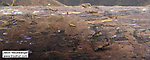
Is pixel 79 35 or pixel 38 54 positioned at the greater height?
pixel 79 35

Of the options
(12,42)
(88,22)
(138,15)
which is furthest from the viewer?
(138,15)

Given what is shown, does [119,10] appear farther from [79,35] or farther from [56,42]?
[56,42]

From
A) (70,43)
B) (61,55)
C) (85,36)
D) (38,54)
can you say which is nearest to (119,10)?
(85,36)

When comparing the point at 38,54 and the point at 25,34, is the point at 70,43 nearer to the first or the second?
the point at 38,54

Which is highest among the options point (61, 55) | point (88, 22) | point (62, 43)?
point (88, 22)

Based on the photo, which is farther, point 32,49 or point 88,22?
point 88,22

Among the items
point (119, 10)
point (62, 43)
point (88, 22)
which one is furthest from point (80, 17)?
point (119, 10)

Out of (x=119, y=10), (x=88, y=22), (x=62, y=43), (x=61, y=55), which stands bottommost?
(x=61, y=55)

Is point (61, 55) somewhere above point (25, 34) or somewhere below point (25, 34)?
below

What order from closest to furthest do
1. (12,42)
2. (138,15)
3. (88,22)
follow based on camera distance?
(12,42) < (88,22) < (138,15)
